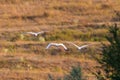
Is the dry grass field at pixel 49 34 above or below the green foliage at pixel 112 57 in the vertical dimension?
below

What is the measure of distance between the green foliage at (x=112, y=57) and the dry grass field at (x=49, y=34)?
27.9ft

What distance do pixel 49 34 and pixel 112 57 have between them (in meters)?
17.8

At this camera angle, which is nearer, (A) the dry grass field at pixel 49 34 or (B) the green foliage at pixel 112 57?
(B) the green foliage at pixel 112 57

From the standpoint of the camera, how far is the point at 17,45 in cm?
2284

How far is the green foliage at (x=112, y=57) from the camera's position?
7395mm

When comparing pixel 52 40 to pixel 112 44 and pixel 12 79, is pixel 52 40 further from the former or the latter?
pixel 112 44

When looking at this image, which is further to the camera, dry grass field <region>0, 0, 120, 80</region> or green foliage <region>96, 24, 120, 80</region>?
dry grass field <region>0, 0, 120, 80</region>

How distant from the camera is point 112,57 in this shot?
7.42 metres

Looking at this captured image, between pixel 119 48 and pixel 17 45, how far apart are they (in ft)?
50.9

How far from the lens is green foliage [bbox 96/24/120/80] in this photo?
24.3 ft

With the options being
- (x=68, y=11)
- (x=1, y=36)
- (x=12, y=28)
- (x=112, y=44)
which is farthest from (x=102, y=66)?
(x=68, y=11)

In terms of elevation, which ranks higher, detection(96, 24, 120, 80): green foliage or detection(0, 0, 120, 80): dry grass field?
detection(96, 24, 120, 80): green foliage

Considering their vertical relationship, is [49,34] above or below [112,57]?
below

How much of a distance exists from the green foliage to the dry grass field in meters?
8.51
